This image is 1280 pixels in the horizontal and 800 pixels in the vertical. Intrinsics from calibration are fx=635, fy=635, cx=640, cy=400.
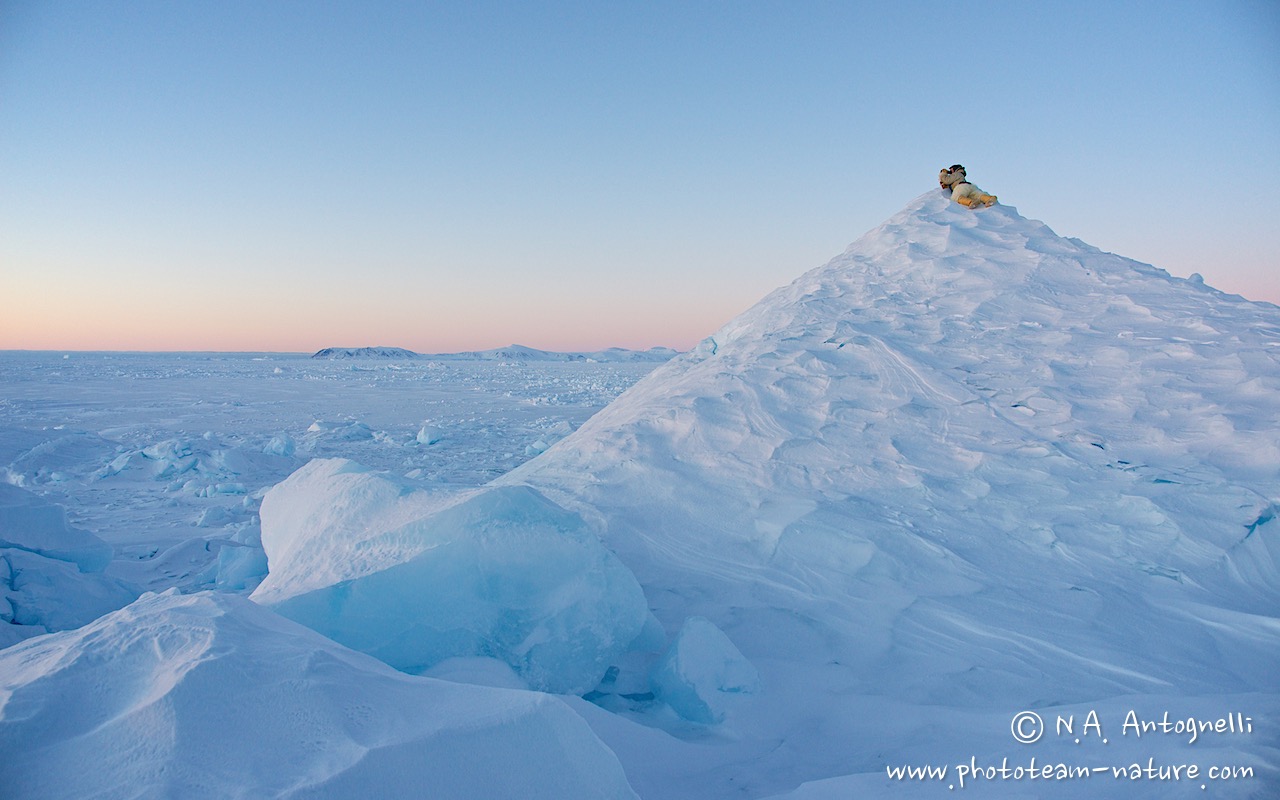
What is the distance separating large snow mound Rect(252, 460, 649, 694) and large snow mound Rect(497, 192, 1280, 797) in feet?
1.87

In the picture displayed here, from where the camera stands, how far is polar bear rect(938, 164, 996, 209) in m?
7.98

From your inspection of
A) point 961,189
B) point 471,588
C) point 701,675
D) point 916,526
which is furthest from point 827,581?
point 961,189

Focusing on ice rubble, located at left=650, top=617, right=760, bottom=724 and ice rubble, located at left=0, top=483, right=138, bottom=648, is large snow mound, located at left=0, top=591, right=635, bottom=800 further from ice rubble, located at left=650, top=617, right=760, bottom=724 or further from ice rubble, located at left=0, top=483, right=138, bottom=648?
ice rubble, located at left=0, top=483, right=138, bottom=648

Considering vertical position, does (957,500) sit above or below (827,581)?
above

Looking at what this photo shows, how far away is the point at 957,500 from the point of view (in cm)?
426

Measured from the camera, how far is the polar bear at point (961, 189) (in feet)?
26.2

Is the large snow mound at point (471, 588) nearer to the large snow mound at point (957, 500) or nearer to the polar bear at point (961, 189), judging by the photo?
the large snow mound at point (957, 500)

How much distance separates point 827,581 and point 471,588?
6.64ft

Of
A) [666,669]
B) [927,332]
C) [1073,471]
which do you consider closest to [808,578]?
[666,669]

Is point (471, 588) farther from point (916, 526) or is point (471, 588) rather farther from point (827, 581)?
point (916, 526)

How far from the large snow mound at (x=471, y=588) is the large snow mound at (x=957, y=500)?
569 mm

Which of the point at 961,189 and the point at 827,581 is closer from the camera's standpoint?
the point at 827,581

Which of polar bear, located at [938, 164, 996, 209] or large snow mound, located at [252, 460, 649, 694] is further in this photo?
polar bear, located at [938, 164, 996, 209]

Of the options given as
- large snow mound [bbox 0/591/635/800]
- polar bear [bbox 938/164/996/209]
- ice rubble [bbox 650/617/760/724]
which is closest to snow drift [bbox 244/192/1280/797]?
ice rubble [bbox 650/617/760/724]
